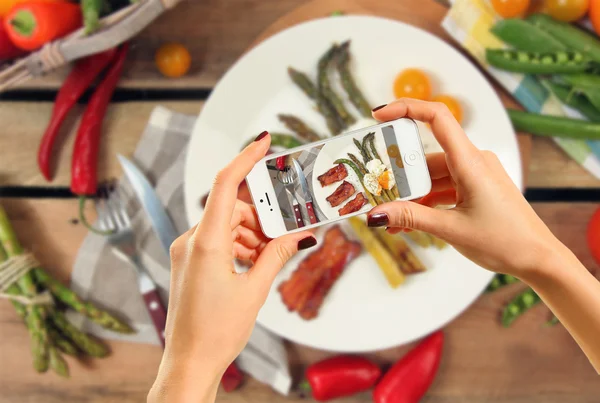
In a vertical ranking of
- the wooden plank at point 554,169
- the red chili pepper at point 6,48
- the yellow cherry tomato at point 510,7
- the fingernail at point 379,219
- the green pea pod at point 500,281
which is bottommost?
the green pea pod at point 500,281

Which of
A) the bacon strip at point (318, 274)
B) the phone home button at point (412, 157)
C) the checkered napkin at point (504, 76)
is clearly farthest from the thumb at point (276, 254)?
the checkered napkin at point (504, 76)

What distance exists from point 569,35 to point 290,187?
132cm

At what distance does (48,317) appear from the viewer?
80.0 inches

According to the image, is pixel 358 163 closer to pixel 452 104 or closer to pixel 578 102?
pixel 452 104

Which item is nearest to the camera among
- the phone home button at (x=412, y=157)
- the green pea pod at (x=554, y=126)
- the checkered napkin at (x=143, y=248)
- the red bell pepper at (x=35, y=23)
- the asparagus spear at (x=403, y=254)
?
the phone home button at (x=412, y=157)

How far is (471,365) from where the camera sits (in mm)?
2031

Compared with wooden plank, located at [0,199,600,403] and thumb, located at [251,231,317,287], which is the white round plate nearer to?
wooden plank, located at [0,199,600,403]

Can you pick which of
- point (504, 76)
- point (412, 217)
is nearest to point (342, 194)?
point (412, 217)

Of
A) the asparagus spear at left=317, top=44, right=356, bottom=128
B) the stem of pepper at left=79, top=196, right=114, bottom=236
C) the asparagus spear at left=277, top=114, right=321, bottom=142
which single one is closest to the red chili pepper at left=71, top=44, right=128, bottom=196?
the stem of pepper at left=79, top=196, right=114, bottom=236

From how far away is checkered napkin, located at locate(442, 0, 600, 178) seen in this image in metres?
1.92

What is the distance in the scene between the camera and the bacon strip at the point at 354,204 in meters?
1.44

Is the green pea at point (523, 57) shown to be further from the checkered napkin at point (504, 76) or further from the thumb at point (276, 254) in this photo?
the thumb at point (276, 254)

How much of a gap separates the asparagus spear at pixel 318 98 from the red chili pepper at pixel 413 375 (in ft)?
3.27

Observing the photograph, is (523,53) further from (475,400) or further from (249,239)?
(475,400)
